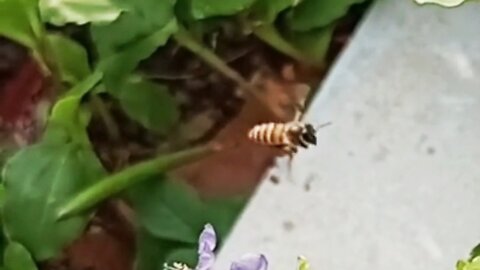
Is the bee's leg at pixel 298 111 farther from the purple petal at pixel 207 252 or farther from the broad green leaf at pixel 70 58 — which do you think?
the purple petal at pixel 207 252

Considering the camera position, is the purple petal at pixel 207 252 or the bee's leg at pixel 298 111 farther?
the bee's leg at pixel 298 111

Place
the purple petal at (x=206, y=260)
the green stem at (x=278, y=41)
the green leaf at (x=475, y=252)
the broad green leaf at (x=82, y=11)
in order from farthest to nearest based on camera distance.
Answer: the green stem at (x=278, y=41)
the broad green leaf at (x=82, y=11)
the green leaf at (x=475, y=252)
the purple petal at (x=206, y=260)

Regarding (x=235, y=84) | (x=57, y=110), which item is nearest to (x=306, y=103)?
(x=235, y=84)

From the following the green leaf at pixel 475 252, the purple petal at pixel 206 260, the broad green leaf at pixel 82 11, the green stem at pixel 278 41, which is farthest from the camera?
the green stem at pixel 278 41

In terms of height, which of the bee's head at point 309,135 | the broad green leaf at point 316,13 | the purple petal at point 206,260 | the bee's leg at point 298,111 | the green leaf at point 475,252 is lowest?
the green leaf at point 475,252

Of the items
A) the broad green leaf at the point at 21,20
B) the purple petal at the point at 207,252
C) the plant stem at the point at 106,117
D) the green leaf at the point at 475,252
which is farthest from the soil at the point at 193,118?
the purple petal at the point at 207,252
